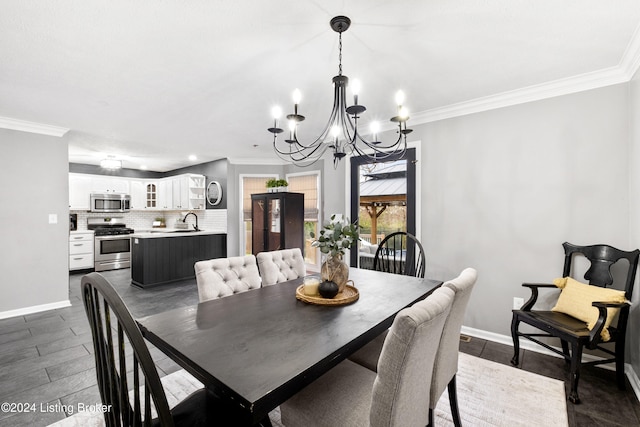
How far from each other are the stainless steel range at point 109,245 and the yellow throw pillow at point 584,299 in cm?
766

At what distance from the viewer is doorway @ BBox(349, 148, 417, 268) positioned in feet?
11.7

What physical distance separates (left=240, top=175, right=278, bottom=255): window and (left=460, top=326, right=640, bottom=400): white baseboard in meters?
4.33

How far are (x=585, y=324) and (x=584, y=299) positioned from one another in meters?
0.20

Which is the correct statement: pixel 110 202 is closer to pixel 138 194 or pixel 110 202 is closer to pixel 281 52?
pixel 138 194

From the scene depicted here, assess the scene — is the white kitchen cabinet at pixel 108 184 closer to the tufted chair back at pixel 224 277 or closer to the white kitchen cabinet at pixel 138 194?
the white kitchen cabinet at pixel 138 194

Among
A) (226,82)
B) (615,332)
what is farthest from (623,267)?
(226,82)

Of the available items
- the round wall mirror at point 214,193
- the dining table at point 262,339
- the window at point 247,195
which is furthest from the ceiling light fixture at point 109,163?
the dining table at point 262,339

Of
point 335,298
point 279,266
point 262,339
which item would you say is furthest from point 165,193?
point 262,339

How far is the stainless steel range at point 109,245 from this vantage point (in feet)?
20.4

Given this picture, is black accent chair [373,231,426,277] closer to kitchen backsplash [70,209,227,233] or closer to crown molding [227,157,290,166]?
crown molding [227,157,290,166]

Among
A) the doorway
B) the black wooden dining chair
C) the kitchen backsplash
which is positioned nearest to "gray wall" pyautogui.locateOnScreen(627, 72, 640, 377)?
the doorway

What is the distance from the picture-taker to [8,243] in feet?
11.7

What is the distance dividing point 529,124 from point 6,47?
4295mm

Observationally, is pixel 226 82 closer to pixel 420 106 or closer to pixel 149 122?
pixel 149 122
